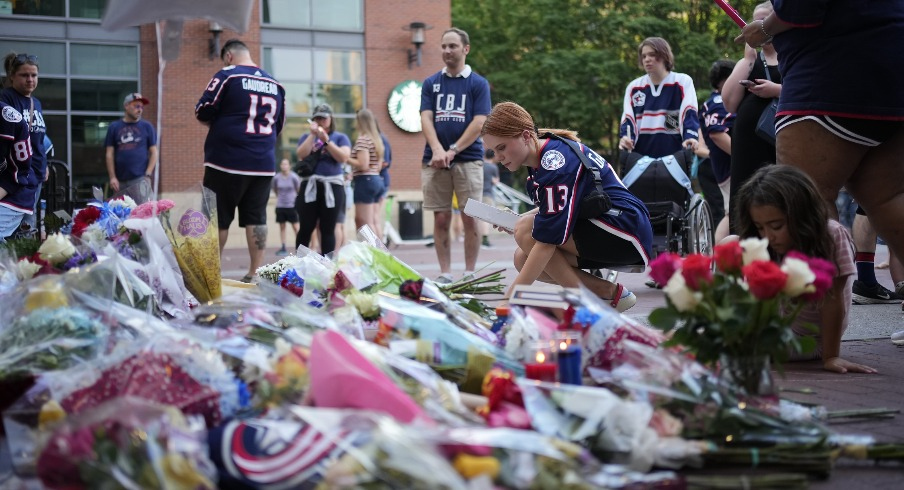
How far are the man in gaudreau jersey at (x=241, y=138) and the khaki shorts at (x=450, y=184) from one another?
4.39 feet

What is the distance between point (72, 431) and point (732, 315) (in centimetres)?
179

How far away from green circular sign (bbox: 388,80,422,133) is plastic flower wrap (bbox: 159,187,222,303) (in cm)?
1761

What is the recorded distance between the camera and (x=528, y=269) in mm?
4789

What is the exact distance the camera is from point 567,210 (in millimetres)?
4797

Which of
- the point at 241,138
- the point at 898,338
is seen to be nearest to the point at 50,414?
the point at 898,338

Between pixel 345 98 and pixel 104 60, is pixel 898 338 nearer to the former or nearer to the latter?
pixel 104 60

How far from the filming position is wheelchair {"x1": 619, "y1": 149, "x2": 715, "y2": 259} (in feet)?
25.2

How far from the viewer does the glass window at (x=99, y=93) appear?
2012cm

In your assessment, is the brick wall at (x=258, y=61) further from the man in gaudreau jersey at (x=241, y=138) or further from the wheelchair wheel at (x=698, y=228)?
the wheelchair wheel at (x=698, y=228)

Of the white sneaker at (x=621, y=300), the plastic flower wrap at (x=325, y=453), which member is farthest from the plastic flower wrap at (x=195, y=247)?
the plastic flower wrap at (x=325, y=453)

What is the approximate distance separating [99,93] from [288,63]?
4.10 metres

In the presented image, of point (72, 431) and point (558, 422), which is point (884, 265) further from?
point (72, 431)

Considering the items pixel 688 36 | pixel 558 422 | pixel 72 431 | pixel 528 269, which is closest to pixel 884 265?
pixel 528 269

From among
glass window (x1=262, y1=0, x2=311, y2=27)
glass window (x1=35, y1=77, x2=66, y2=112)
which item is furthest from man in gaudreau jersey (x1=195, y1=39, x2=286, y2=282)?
glass window (x1=262, y1=0, x2=311, y2=27)
